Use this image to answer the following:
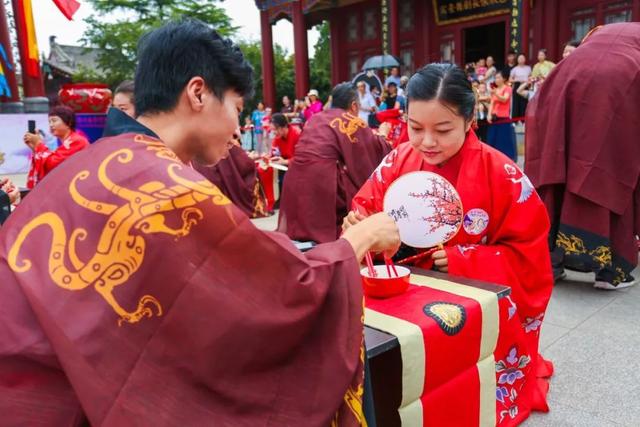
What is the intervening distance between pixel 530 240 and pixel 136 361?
4.82 ft

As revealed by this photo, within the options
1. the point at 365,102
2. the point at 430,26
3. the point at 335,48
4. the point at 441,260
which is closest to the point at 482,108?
the point at 365,102

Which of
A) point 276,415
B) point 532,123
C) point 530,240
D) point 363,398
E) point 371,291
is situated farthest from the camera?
point 532,123

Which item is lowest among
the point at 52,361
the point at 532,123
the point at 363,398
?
the point at 363,398

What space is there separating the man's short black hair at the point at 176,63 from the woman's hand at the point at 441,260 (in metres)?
1.01

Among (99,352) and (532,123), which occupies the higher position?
(532,123)

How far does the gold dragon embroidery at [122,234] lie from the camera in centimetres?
98

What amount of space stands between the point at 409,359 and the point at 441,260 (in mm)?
573

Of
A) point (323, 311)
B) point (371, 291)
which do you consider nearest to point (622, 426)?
point (371, 291)

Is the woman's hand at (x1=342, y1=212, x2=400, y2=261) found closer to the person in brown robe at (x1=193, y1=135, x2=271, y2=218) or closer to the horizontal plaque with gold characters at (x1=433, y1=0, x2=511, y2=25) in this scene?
the person in brown robe at (x1=193, y1=135, x2=271, y2=218)

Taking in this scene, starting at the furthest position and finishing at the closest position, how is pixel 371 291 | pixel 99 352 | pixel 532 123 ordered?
1. pixel 532 123
2. pixel 371 291
3. pixel 99 352

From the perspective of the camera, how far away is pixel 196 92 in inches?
48.1

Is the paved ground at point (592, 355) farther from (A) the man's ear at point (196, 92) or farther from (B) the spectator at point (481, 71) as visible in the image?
(B) the spectator at point (481, 71)

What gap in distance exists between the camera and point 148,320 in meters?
0.98

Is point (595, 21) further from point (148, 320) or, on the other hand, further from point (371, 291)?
point (148, 320)
